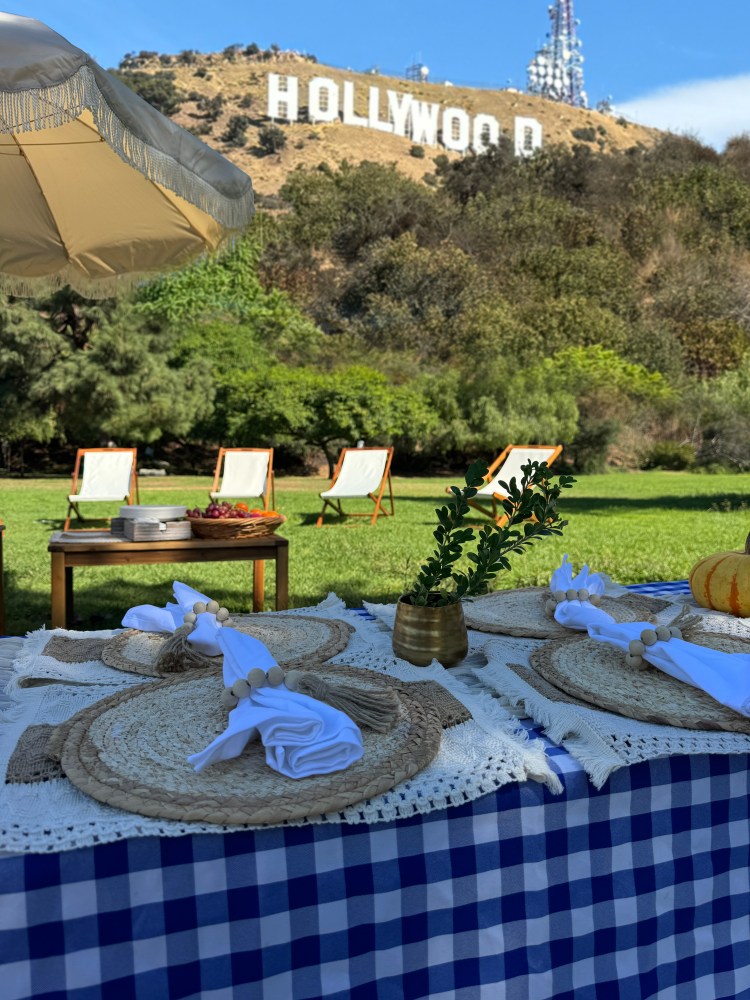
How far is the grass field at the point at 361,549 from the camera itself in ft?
15.8

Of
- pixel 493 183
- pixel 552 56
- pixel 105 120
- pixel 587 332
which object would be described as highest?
pixel 552 56

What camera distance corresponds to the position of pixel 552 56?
7394cm

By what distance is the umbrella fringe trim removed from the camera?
1383mm

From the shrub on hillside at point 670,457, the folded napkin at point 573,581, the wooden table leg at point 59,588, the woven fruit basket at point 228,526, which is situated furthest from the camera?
the shrub on hillside at point 670,457

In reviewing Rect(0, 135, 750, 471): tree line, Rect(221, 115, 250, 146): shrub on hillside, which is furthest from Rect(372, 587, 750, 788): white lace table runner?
Rect(221, 115, 250, 146): shrub on hillside

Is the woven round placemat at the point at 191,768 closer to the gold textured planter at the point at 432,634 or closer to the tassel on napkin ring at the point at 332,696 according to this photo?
the tassel on napkin ring at the point at 332,696

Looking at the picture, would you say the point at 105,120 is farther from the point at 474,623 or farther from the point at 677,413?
the point at 677,413

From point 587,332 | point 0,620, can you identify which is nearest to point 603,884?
point 0,620

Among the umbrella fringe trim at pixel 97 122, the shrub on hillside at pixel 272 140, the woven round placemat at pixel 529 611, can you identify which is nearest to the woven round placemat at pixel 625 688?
the woven round placemat at pixel 529 611

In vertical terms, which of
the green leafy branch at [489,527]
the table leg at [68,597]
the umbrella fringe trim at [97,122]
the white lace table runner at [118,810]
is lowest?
the table leg at [68,597]

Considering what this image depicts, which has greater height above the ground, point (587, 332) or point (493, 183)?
point (493, 183)

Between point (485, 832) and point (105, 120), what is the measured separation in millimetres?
1383

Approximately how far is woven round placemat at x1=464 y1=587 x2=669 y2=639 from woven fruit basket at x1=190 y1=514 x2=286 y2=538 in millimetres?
1816

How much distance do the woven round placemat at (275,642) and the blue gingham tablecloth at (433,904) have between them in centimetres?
44
